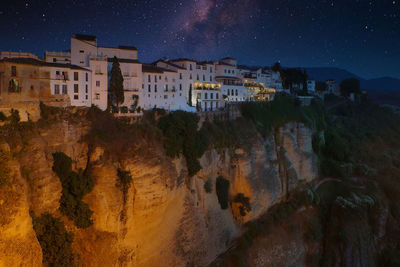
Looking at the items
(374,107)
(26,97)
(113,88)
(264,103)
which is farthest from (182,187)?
(374,107)

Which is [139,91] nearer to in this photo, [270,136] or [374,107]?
[270,136]

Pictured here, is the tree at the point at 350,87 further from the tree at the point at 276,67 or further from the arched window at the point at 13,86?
the arched window at the point at 13,86

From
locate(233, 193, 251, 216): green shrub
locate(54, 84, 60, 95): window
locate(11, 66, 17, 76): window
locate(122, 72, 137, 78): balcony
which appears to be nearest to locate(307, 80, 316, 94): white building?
locate(233, 193, 251, 216): green shrub

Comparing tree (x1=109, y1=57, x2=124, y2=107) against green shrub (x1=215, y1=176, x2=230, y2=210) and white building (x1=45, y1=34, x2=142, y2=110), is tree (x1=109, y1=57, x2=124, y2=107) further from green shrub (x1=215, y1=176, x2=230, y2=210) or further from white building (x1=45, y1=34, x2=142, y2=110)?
green shrub (x1=215, y1=176, x2=230, y2=210)

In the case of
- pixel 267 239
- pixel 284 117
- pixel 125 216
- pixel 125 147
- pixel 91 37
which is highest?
pixel 91 37

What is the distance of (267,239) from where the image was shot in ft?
92.8

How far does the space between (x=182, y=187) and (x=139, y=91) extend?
10.2 metres

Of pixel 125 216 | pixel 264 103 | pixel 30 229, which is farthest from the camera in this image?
pixel 264 103

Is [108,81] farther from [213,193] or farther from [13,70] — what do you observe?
[213,193]

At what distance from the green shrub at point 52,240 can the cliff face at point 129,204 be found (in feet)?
1.60

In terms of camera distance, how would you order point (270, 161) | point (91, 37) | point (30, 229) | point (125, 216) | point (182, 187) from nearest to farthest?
point (30, 229), point (125, 216), point (182, 187), point (91, 37), point (270, 161)

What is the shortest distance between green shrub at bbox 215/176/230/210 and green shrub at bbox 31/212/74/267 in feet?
43.1

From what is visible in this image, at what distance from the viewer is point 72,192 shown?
1777 centimetres

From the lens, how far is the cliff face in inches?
575
